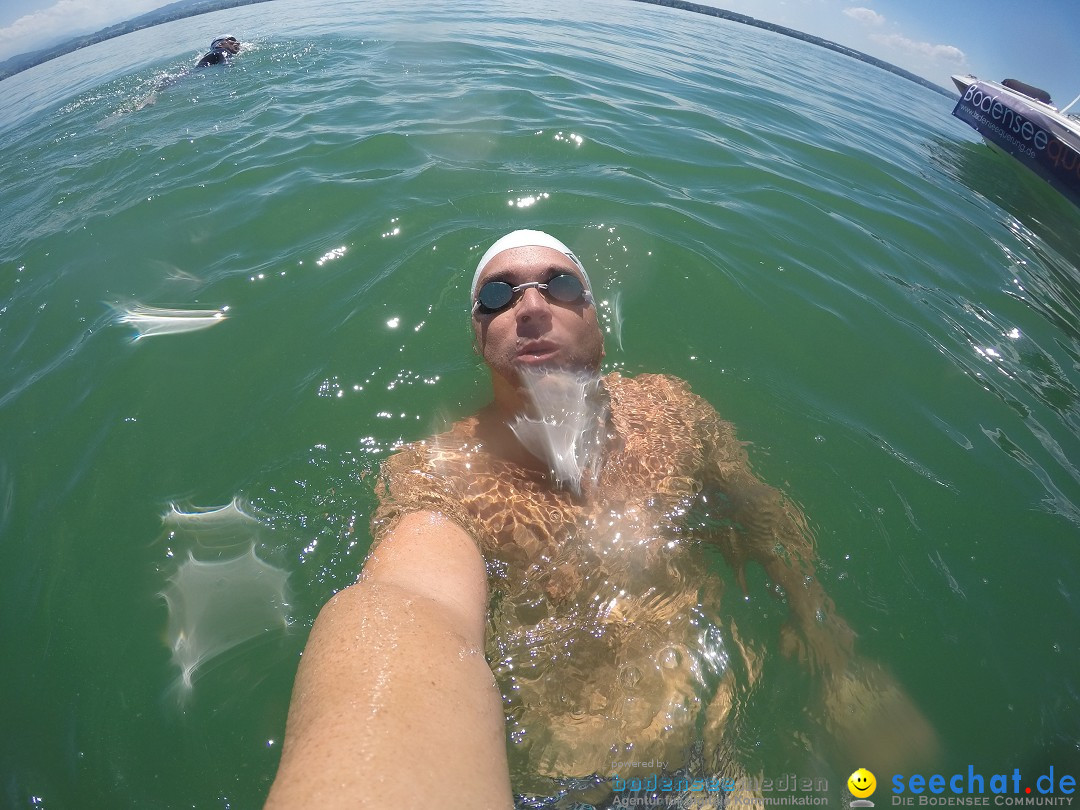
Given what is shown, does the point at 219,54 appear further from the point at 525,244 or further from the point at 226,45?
the point at 525,244

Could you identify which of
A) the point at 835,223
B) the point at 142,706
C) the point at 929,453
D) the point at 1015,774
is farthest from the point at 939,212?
the point at 142,706

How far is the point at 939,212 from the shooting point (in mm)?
7520

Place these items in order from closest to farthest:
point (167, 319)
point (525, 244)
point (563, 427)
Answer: point (563, 427) < point (525, 244) < point (167, 319)

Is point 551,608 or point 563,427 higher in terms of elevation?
point 563,427

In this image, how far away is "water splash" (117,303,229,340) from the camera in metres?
4.32

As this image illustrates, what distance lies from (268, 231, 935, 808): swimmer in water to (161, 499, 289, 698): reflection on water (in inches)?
29.6

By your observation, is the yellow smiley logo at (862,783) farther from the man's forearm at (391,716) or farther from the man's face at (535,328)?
the man's face at (535,328)

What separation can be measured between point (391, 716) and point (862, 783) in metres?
1.96

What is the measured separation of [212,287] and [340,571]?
3321 millimetres

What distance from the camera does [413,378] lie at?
12.9ft

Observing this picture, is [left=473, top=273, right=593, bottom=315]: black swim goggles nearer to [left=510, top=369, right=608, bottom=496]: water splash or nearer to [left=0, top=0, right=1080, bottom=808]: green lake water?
[left=510, top=369, right=608, bottom=496]: water splash

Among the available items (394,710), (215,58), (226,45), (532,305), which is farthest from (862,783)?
(226,45)

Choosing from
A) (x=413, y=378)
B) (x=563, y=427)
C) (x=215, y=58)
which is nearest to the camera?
(x=563, y=427)

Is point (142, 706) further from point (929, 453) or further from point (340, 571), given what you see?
point (929, 453)
